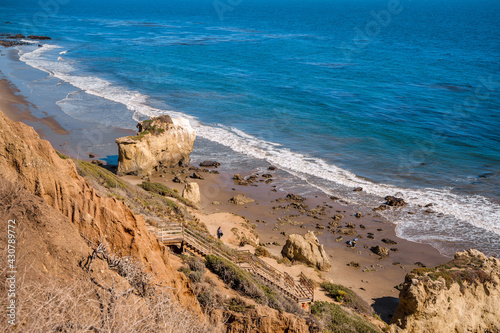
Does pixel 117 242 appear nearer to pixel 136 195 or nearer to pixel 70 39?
pixel 136 195

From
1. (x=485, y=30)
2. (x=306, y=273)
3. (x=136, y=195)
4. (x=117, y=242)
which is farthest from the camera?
(x=485, y=30)

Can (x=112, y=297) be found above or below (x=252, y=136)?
above

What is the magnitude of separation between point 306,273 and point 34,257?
51.0 feet

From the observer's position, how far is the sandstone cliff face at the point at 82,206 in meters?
9.85

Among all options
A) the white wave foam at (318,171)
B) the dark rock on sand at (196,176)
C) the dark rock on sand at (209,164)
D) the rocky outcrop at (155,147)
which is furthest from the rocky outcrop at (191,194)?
the white wave foam at (318,171)

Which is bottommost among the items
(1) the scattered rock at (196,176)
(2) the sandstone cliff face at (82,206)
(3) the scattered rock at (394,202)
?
(1) the scattered rock at (196,176)

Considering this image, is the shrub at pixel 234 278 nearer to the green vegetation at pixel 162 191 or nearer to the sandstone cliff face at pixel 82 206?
the sandstone cliff face at pixel 82 206

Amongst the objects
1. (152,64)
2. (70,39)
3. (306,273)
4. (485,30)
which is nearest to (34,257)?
(306,273)

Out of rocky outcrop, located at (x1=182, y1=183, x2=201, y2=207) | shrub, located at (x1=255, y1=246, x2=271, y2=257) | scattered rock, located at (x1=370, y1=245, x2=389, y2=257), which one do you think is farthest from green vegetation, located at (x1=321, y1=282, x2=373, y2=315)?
rocky outcrop, located at (x1=182, y1=183, x2=201, y2=207)

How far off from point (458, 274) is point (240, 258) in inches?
371

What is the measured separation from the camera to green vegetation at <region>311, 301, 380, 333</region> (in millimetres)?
A: 15203

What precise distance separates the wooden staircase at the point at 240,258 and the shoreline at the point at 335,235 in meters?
2.47

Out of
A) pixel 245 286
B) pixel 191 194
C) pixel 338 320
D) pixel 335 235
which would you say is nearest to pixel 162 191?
pixel 191 194

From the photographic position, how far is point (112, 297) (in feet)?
24.0
